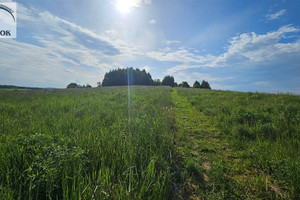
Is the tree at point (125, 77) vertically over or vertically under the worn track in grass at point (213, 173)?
over

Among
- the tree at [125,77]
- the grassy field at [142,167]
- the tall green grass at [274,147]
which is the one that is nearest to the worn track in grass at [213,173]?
the grassy field at [142,167]

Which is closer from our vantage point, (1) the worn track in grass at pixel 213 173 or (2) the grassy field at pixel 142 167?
(2) the grassy field at pixel 142 167

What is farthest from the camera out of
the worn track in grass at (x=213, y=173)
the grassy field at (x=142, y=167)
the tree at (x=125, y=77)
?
the tree at (x=125, y=77)

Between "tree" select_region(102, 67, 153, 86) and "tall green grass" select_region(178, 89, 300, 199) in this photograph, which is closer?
"tall green grass" select_region(178, 89, 300, 199)

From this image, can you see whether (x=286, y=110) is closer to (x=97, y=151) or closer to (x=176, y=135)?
(x=176, y=135)

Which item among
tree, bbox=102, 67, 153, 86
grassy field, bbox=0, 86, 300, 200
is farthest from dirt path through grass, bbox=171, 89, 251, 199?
tree, bbox=102, 67, 153, 86

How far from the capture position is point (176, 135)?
14.9 feet

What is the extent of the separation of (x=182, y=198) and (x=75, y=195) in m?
1.79

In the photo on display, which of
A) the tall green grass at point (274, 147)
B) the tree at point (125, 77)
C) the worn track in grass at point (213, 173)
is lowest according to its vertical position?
the worn track in grass at point (213, 173)

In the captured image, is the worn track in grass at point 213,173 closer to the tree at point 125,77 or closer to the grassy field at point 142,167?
the grassy field at point 142,167

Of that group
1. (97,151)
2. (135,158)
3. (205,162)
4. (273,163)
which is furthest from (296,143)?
(97,151)

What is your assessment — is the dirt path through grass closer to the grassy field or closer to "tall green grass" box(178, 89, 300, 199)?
the grassy field

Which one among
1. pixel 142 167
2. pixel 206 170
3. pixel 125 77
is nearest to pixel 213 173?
pixel 206 170

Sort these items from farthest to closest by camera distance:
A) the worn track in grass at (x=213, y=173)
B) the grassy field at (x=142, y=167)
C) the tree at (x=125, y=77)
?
1. the tree at (x=125, y=77)
2. the worn track in grass at (x=213, y=173)
3. the grassy field at (x=142, y=167)
